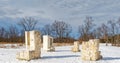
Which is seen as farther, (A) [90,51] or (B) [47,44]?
(B) [47,44]

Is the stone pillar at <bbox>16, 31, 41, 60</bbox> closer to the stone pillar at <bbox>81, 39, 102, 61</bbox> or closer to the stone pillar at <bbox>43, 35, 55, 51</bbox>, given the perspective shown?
the stone pillar at <bbox>81, 39, 102, 61</bbox>

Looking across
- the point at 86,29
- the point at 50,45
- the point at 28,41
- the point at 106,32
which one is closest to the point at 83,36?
the point at 86,29

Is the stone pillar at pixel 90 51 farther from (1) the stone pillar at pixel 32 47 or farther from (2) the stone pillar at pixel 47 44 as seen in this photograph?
(2) the stone pillar at pixel 47 44

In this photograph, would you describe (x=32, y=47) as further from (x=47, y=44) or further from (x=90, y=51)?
(x=47, y=44)

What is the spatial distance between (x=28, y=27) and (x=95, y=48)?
58.7m

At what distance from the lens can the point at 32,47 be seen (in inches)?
834

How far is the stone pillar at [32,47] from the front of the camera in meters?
19.6

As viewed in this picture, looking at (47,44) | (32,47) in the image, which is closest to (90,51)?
(32,47)

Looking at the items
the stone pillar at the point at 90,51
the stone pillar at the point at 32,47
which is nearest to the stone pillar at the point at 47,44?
the stone pillar at the point at 32,47

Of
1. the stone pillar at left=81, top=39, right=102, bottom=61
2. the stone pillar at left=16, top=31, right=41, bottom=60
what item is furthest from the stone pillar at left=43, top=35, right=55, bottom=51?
the stone pillar at left=81, top=39, right=102, bottom=61

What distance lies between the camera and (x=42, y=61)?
1894 centimetres

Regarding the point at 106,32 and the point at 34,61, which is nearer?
the point at 34,61

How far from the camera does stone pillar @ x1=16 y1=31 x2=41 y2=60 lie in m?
19.6

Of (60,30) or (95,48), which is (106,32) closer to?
(60,30)
